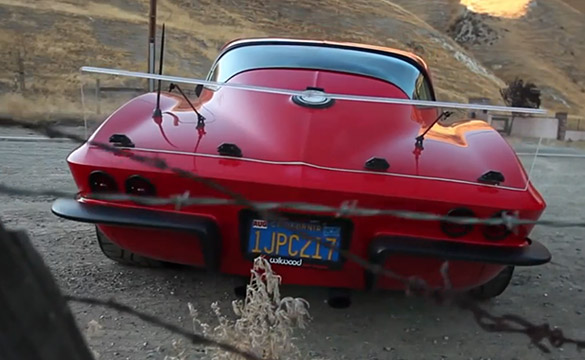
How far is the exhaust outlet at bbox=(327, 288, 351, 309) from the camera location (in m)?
3.17

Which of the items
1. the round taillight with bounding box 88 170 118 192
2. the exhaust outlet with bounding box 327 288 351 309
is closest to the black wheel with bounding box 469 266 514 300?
the exhaust outlet with bounding box 327 288 351 309

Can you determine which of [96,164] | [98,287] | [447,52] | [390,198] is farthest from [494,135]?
[447,52]

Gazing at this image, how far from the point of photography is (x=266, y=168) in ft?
8.67

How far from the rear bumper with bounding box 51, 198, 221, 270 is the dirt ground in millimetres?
476

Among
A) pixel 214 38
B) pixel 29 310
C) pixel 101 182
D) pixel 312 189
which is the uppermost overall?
pixel 29 310

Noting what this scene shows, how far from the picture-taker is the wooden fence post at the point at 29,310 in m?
0.97

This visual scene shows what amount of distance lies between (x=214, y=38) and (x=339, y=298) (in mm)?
28936

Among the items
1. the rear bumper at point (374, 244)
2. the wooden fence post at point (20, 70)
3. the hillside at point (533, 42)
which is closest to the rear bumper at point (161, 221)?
the rear bumper at point (374, 244)

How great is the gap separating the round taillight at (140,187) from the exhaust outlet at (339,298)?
3.69 ft

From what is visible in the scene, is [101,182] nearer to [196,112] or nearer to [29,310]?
[196,112]

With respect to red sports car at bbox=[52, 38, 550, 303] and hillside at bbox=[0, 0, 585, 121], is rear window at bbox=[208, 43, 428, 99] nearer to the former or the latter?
red sports car at bbox=[52, 38, 550, 303]

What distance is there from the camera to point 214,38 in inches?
1208

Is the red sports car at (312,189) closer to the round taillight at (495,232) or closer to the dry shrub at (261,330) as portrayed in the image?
the round taillight at (495,232)

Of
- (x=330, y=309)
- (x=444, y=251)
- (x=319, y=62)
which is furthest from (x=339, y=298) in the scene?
(x=319, y=62)
